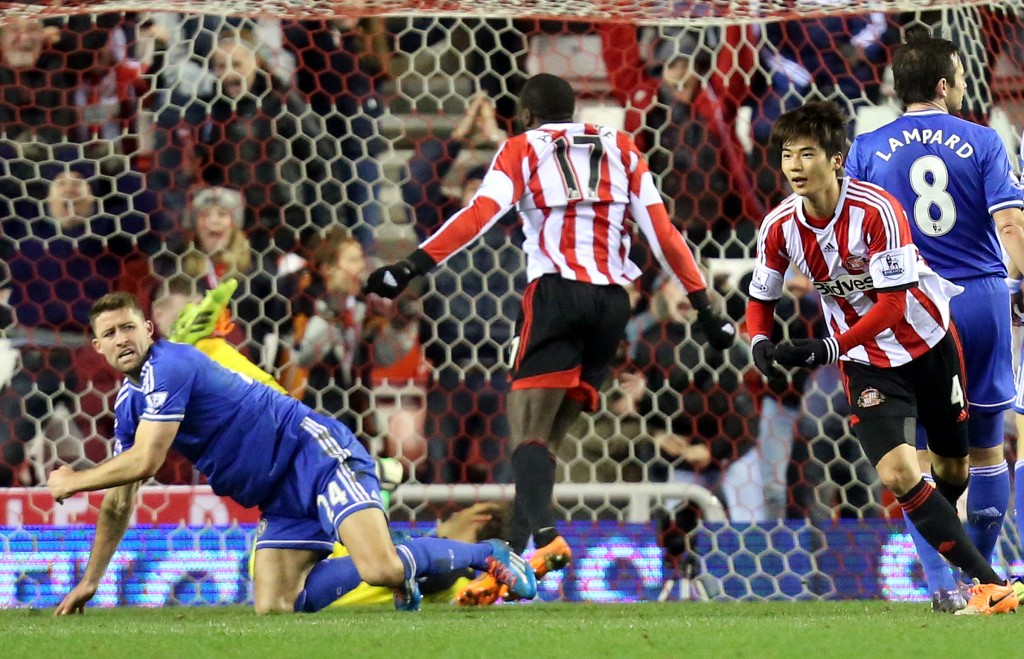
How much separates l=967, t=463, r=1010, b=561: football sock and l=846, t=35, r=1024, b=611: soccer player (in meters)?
0.01

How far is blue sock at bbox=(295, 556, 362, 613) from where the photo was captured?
5246 mm

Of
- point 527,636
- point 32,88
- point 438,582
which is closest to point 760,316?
point 527,636

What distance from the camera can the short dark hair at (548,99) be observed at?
5.24 meters

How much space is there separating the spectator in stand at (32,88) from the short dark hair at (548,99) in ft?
8.47

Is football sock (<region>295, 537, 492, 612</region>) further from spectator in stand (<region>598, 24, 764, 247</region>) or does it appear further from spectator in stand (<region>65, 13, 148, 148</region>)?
spectator in stand (<region>65, 13, 148, 148</region>)

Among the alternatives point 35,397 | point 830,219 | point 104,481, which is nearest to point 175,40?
point 35,397

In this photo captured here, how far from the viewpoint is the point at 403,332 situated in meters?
6.76

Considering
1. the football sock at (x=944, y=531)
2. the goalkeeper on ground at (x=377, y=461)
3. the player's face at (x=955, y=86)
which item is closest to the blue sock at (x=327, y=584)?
the goalkeeper on ground at (x=377, y=461)

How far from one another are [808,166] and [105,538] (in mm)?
2501

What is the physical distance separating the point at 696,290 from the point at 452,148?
1.99 metres

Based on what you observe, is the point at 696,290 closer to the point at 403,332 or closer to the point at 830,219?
the point at 830,219

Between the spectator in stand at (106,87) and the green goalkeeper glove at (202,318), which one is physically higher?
the spectator in stand at (106,87)

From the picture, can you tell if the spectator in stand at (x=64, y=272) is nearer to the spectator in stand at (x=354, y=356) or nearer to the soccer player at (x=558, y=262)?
the spectator in stand at (x=354, y=356)

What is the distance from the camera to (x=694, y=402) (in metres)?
6.70
